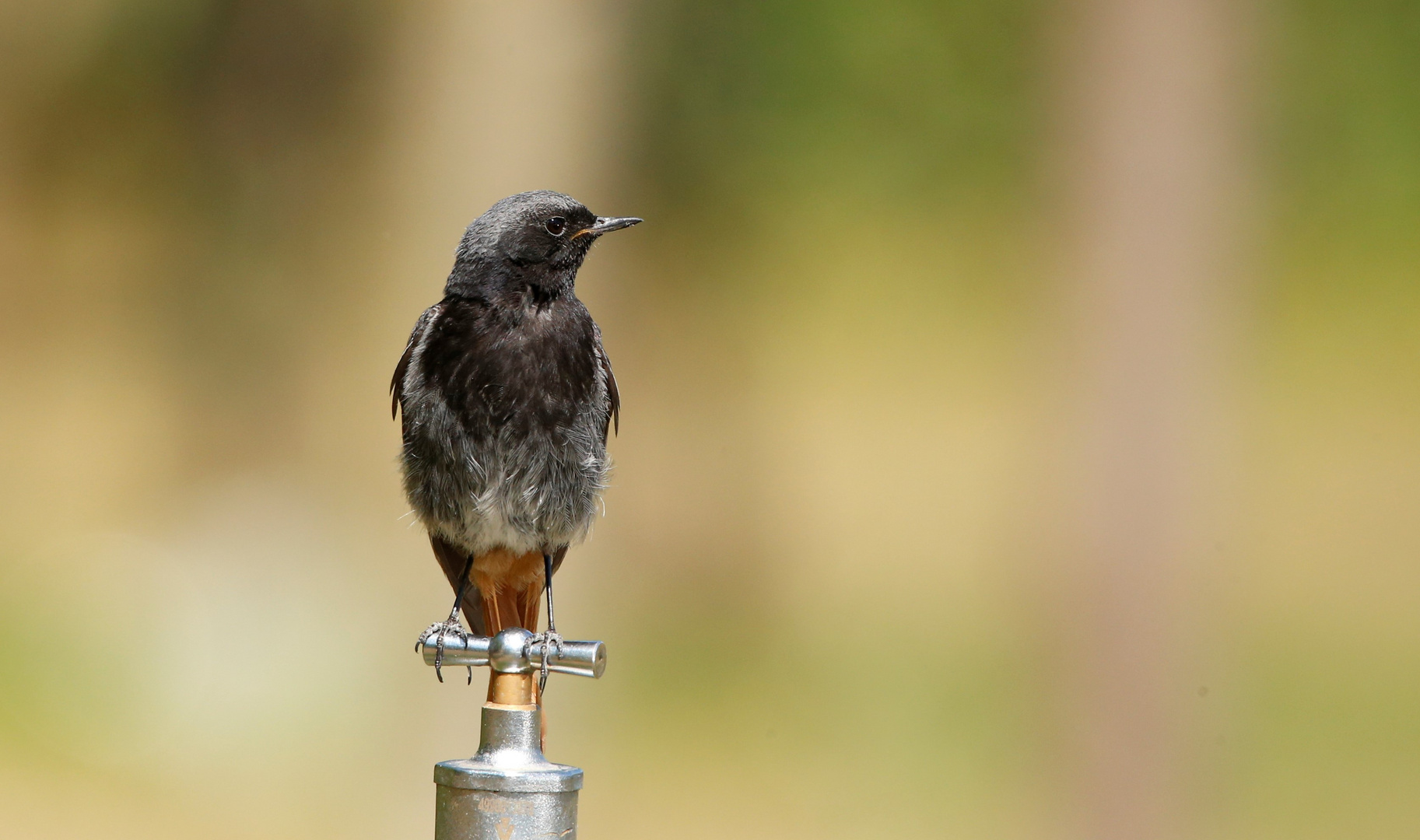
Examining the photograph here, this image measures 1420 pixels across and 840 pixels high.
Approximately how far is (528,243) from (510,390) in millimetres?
235

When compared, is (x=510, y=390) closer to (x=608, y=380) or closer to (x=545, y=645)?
(x=608, y=380)

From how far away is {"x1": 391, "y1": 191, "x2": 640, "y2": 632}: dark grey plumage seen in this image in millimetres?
1920

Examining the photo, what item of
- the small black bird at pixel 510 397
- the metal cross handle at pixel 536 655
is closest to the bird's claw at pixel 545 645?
the metal cross handle at pixel 536 655

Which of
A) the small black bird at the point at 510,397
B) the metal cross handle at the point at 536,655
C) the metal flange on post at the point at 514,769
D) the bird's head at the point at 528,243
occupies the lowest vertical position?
the metal flange on post at the point at 514,769

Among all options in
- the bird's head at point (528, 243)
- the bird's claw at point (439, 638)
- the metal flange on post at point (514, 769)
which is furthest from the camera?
the bird's head at point (528, 243)

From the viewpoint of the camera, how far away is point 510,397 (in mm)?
1956

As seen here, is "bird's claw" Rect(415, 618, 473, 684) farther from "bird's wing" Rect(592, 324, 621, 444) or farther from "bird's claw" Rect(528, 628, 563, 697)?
"bird's wing" Rect(592, 324, 621, 444)

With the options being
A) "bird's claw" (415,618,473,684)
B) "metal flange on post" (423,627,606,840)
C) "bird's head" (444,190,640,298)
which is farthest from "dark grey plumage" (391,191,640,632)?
"metal flange on post" (423,627,606,840)

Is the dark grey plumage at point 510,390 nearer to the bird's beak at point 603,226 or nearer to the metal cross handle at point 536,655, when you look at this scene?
the bird's beak at point 603,226

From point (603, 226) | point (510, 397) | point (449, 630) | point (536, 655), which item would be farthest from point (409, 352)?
point (536, 655)

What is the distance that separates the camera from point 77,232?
24.6 ft

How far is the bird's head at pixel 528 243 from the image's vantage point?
188cm

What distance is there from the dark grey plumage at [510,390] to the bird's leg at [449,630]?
0.04 meters

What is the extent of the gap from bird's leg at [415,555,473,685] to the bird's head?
1.72 feet
